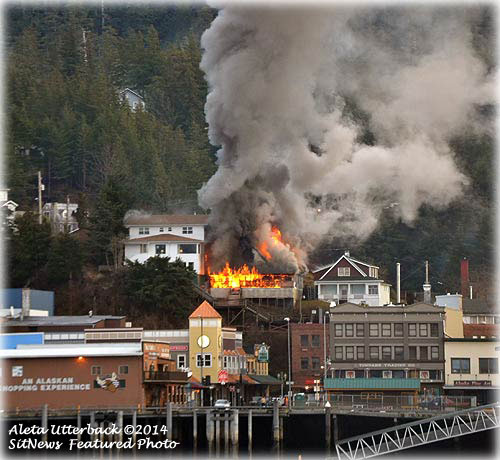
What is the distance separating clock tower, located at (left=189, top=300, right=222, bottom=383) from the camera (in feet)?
355

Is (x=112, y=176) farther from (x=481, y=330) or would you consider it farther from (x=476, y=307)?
(x=481, y=330)

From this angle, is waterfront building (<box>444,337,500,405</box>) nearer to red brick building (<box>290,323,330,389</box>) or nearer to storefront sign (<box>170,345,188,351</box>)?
red brick building (<box>290,323,330,389</box>)

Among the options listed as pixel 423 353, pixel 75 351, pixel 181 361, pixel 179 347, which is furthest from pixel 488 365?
pixel 75 351

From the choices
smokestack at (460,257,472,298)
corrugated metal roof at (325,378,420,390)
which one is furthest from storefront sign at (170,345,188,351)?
smokestack at (460,257,472,298)

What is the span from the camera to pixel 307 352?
4508 inches

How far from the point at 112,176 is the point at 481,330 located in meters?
47.0

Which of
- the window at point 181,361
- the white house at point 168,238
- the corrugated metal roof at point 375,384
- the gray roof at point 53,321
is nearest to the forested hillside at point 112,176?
the white house at point 168,238

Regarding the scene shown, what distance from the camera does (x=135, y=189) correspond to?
164 m

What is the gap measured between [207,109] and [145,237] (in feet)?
50.3

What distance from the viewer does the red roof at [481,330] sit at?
11997 centimetres

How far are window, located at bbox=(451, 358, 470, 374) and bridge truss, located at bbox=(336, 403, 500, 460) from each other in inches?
780

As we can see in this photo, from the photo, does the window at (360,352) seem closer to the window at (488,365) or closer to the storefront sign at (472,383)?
the storefront sign at (472,383)

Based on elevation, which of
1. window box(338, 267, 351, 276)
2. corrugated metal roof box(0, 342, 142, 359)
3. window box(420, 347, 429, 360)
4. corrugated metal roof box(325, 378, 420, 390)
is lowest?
corrugated metal roof box(325, 378, 420, 390)

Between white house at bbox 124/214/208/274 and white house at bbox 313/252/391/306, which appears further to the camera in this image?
white house at bbox 124/214/208/274
